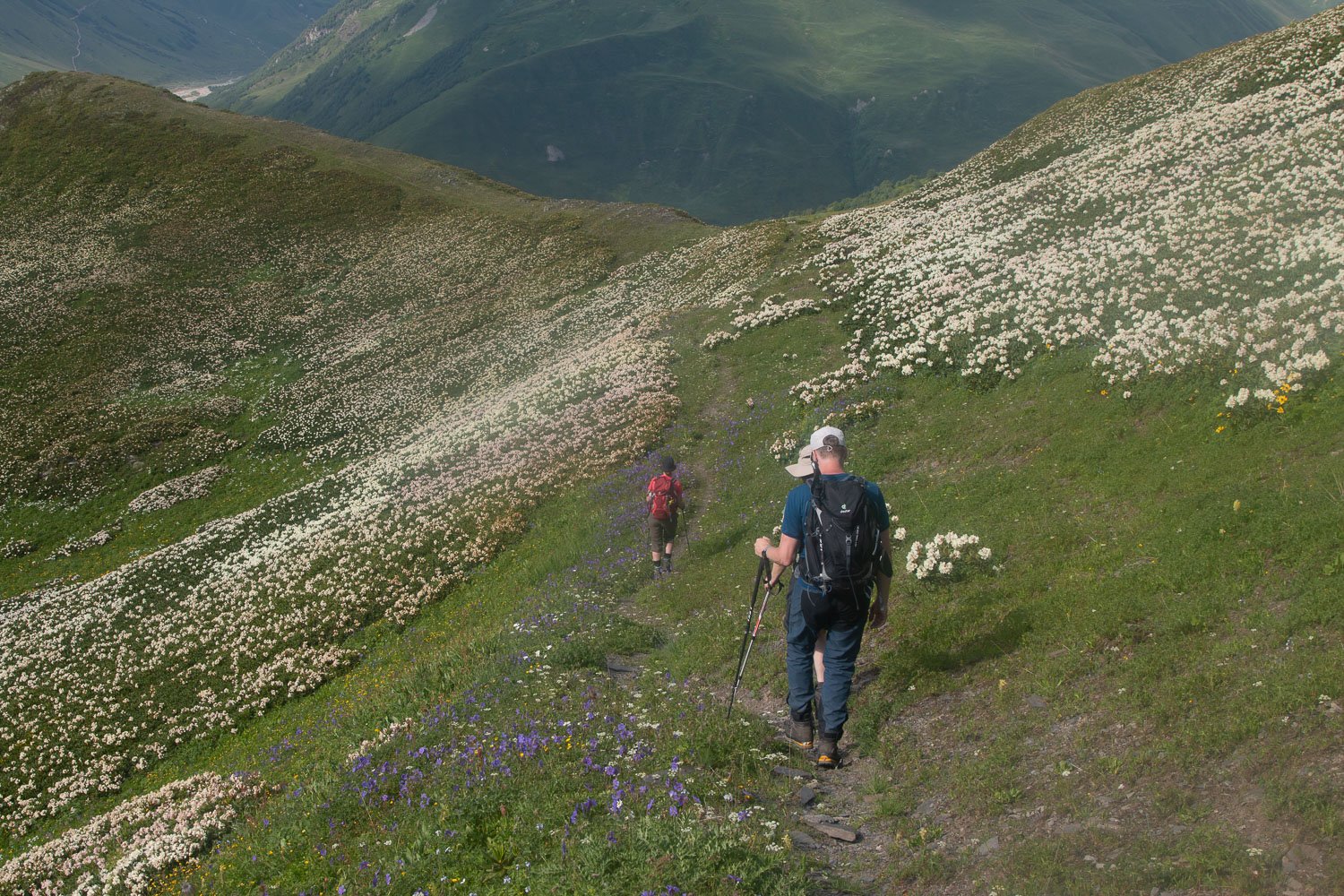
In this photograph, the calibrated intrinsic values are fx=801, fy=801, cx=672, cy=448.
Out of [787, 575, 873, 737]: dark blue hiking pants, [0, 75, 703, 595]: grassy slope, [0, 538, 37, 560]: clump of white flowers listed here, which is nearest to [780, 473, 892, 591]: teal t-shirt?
[787, 575, 873, 737]: dark blue hiking pants

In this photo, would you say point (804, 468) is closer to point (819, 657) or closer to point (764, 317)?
point (819, 657)

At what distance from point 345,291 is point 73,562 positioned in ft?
119

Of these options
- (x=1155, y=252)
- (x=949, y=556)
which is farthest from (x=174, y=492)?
(x=1155, y=252)

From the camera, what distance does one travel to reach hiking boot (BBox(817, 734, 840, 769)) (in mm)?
9430

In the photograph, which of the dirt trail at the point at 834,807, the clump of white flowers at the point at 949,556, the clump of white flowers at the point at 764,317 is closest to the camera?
the dirt trail at the point at 834,807

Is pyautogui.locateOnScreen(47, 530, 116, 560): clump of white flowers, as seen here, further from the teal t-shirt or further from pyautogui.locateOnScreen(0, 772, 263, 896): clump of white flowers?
the teal t-shirt

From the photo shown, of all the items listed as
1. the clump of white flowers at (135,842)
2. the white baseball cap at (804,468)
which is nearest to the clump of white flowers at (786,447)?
the white baseball cap at (804,468)

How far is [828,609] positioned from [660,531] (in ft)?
31.7

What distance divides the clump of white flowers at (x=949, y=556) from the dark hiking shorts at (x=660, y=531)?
642 cm

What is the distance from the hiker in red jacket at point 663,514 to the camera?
718 inches

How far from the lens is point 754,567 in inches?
664

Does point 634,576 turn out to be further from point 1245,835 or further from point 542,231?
point 542,231

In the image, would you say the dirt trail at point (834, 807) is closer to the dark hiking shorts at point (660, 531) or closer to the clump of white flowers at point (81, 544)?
the dark hiking shorts at point (660, 531)

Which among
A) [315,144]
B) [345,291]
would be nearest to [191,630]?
[345,291]
